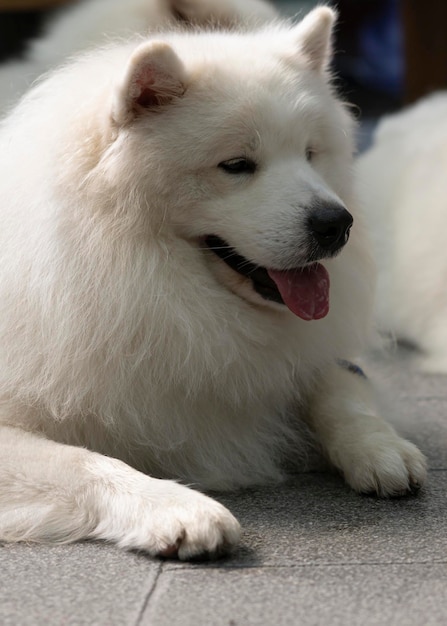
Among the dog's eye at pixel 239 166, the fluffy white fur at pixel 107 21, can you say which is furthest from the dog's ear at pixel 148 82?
the fluffy white fur at pixel 107 21

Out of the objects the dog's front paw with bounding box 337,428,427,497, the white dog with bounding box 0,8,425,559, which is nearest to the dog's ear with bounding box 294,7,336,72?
the white dog with bounding box 0,8,425,559

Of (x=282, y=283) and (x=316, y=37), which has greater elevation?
(x=316, y=37)

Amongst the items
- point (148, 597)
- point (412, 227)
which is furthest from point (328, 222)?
point (412, 227)

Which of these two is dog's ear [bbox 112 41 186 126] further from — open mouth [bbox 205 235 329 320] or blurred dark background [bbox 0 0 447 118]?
blurred dark background [bbox 0 0 447 118]

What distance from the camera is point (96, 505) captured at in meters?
1.98

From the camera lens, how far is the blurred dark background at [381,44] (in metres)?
7.09

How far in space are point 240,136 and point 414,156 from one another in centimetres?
222

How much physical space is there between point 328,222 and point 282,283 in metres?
0.21

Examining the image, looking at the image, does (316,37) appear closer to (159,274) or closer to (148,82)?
(148,82)

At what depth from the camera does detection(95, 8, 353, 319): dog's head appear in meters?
2.10

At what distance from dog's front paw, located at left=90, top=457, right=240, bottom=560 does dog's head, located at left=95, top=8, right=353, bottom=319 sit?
54 centimetres

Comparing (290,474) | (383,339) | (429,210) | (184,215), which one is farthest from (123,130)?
(429,210)

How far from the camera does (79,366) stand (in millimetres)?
2154

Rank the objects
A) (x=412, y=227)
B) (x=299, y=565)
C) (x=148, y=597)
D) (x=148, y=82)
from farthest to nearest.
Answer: (x=412, y=227), (x=148, y=82), (x=299, y=565), (x=148, y=597)
